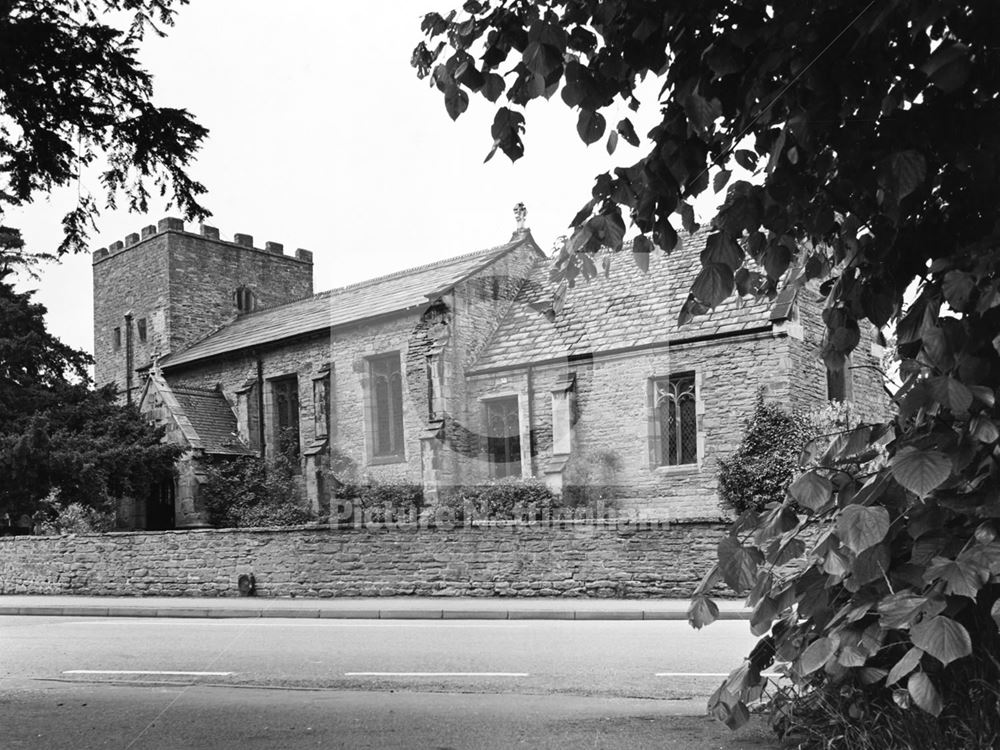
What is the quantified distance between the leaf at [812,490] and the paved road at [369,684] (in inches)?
62.1

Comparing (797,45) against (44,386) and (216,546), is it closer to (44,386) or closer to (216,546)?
(216,546)

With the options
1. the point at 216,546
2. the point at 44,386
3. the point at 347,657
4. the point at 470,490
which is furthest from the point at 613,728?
the point at 44,386

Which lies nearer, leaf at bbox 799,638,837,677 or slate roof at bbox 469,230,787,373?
leaf at bbox 799,638,837,677

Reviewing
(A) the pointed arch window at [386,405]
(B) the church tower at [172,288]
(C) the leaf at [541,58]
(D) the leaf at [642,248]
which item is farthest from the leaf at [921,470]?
(B) the church tower at [172,288]

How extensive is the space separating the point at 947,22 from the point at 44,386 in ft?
94.5

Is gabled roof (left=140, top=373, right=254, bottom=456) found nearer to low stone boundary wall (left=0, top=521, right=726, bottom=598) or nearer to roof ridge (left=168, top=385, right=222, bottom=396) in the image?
roof ridge (left=168, top=385, right=222, bottom=396)

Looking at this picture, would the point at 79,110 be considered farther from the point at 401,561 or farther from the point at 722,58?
the point at 401,561

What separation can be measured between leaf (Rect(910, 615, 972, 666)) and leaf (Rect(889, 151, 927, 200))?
61.3 inches

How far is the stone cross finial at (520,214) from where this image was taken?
1273 inches

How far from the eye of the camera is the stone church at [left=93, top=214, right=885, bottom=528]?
24438mm

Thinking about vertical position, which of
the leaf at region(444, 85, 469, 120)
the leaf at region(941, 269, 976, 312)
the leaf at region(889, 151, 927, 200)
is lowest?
the leaf at region(941, 269, 976, 312)

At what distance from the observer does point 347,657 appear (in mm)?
10602

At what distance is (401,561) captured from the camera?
19.5 m

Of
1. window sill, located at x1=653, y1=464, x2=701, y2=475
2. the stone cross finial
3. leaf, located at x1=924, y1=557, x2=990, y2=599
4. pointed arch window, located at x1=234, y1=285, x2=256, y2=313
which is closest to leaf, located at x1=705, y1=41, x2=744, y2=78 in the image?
leaf, located at x1=924, y1=557, x2=990, y2=599
